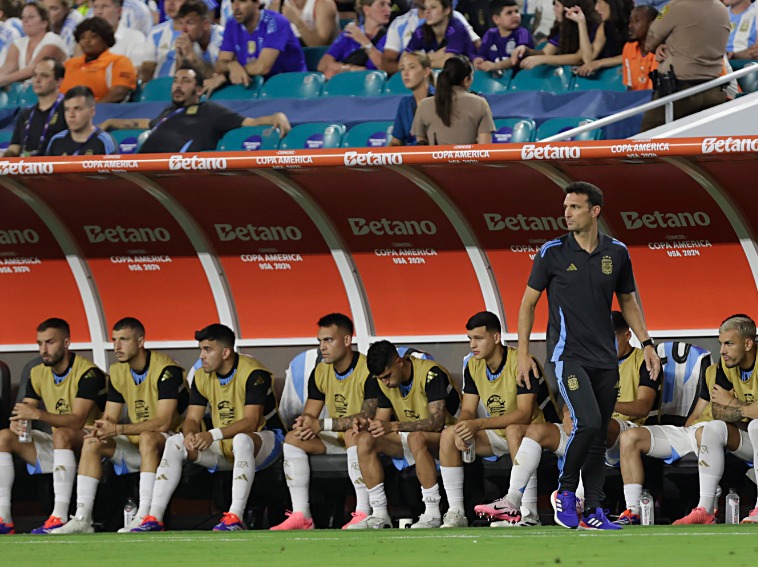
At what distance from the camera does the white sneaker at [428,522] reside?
7.93 metres

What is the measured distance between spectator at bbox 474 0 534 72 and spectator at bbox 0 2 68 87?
3842 millimetres

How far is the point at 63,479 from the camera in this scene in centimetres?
846

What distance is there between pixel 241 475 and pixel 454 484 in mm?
1222

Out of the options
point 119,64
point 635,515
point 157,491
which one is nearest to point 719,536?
point 635,515

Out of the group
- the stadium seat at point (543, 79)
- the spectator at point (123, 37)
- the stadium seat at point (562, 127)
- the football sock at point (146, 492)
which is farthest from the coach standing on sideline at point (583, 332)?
the spectator at point (123, 37)

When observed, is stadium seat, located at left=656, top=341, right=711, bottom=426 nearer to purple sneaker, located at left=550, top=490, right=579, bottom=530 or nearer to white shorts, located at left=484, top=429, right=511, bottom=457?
white shorts, located at left=484, top=429, right=511, bottom=457

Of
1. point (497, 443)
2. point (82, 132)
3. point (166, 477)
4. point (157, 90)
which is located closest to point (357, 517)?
point (497, 443)

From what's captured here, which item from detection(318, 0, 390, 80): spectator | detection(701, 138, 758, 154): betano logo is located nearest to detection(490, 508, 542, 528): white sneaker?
detection(701, 138, 758, 154): betano logo

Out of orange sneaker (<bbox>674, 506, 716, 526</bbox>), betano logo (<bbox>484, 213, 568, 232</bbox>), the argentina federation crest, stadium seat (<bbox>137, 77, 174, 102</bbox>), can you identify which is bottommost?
orange sneaker (<bbox>674, 506, 716, 526</bbox>)

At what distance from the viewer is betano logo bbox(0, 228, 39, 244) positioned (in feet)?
30.5

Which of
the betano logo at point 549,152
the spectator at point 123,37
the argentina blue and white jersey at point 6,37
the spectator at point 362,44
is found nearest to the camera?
the betano logo at point 549,152

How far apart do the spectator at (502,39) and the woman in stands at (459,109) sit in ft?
7.06

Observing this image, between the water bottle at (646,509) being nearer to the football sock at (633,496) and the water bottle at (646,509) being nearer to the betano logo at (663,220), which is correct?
the football sock at (633,496)

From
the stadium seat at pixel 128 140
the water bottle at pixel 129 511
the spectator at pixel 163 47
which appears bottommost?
the water bottle at pixel 129 511
